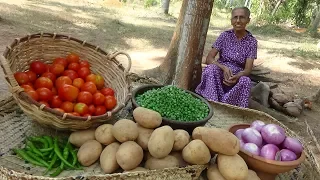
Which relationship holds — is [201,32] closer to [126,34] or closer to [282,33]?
[126,34]

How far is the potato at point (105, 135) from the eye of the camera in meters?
2.39

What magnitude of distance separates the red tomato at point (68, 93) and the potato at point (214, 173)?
3.94 feet

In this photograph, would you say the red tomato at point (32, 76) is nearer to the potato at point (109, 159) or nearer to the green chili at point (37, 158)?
the green chili at point (37, 158)

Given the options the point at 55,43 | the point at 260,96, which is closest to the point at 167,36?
the point at 260,96

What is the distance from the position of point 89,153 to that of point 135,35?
24.3ft

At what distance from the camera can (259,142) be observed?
8.46 ft

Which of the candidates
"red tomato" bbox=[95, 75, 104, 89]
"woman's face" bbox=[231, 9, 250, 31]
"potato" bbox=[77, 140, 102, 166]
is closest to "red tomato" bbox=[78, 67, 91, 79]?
"red tomato" bbox=[95, 75, 104, 89]

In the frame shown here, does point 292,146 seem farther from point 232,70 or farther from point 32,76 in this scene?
point 32,76

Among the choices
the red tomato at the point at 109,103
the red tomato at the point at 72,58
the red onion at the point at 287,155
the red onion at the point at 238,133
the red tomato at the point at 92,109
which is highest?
the red tomato at the point at 72,58

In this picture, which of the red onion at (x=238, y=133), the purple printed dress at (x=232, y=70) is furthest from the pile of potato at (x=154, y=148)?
the purple printed dress at (x=232, y=70)

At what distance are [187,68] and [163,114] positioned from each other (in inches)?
64.0

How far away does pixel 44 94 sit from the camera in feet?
8.32

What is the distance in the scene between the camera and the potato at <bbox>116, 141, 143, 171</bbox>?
219 centimetres

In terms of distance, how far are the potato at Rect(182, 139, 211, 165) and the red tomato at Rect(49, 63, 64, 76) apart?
1318 millimetres
